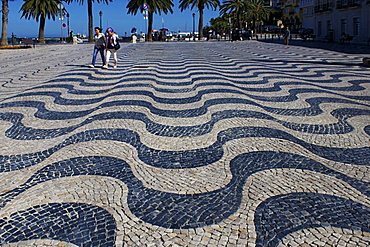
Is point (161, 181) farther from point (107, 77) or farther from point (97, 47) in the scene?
point (97, 47)

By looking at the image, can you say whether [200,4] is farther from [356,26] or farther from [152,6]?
[356,26]

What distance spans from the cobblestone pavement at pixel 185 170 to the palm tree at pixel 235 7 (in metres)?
41.4

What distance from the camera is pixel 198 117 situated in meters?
5.09

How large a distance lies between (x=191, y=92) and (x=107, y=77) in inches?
124

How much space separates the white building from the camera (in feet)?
84.3

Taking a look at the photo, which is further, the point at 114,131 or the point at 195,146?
the point at 114,131

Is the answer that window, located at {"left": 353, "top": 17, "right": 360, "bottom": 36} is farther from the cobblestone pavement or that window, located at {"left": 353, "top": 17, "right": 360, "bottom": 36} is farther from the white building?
the cobblestone pavement

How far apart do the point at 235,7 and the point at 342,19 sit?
19005mm

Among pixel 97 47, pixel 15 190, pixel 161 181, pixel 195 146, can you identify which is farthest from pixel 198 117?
pixel 97 47

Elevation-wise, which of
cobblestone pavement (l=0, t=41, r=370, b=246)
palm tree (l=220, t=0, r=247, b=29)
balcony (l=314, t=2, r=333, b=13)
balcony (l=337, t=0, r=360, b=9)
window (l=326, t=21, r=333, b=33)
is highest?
palm tree (l=220, t=0, r=247, b=29)

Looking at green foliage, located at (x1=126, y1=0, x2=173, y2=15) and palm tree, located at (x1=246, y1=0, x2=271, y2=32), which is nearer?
green foliage, located at (x1=126, y1=0, x2=173, y2=15)

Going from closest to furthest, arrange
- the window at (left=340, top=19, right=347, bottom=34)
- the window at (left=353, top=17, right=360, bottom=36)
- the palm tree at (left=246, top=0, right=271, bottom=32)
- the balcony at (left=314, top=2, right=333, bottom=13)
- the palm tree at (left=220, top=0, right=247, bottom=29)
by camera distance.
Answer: the window at (left=353, top=17, right=360, bottom=36) → the window at (left=340, top=19, right=347, bottom=34) → the balcony at (left=314, top=2, right=333, bottom=13) → the palm tree at (left=220, top=0, right=247, bottom=29) → the palm tree at (left=246, top=0, right=271, bottom=32)

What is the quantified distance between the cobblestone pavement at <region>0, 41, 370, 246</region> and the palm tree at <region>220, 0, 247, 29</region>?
41.4 metres

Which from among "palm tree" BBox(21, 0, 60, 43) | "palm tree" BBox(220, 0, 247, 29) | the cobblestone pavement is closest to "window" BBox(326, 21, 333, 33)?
"palm tree" BBox(220, 0, 247, 29)
